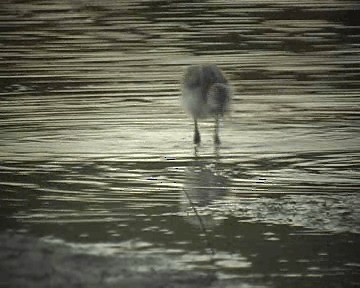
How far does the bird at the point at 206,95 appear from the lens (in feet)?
47.5

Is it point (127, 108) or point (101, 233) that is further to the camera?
point (127, 108)

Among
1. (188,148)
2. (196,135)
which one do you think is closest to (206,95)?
(196,135)

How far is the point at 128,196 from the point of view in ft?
35.7

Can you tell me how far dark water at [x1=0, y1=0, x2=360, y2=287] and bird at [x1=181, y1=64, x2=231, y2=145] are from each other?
0.82 ft

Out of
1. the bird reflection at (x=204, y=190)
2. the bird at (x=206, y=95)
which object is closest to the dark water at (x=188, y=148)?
the bird reflection at (x=204, y=190)

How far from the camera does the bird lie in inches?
570

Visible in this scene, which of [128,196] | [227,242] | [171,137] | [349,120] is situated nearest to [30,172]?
[128,196]

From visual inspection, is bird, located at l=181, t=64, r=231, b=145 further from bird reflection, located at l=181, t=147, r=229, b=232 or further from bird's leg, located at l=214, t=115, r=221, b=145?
bird reflection, located at l=181, t=147, r=229, b=232

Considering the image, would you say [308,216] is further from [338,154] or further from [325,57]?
[325,57]

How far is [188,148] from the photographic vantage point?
13.6 meters

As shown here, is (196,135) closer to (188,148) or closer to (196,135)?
(196,135)

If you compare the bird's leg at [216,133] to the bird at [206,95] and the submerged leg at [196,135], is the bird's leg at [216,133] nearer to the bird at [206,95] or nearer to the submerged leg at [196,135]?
the bird at [206,95]

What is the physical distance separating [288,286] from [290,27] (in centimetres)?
1784

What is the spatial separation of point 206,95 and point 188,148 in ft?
3.92
